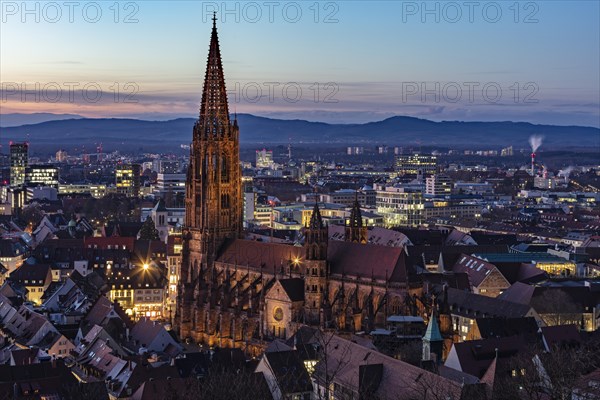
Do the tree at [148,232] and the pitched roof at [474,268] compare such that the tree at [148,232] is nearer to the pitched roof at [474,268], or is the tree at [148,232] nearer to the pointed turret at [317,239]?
the pitched roof at [474,268]

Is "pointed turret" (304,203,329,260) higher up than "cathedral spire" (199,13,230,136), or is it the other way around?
"cathedral spire" (199,13,230,136)

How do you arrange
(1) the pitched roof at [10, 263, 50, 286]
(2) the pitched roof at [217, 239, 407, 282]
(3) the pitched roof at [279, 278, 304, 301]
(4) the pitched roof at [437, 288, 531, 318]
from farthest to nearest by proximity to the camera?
(1) the pitched roof at [10, 263, 50, 286]
(3) the pitched roof at [279, 278, 304, 301]
(4) the pitched roof at [437, 288, 531, 318]
(2) the pitched roof at [217, 239, 407, 282]

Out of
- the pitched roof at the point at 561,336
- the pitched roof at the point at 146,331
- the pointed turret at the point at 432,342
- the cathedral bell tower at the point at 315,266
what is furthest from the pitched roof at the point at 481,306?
the pitched roof at the point at 146,331

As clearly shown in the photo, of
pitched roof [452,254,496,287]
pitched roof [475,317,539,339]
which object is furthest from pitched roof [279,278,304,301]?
pitched roof [452,254,496,287]

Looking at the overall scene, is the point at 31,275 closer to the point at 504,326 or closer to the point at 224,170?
the point at 224,170

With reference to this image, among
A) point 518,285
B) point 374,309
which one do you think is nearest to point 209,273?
point 374,309

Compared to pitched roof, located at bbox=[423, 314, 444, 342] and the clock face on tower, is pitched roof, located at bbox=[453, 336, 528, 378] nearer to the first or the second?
pitched roof, located at bbox=[423, 314, 444, 342]

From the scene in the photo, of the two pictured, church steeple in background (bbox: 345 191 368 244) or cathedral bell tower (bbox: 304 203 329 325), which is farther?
church steeple in background (bbox: 345 191 368 244)
